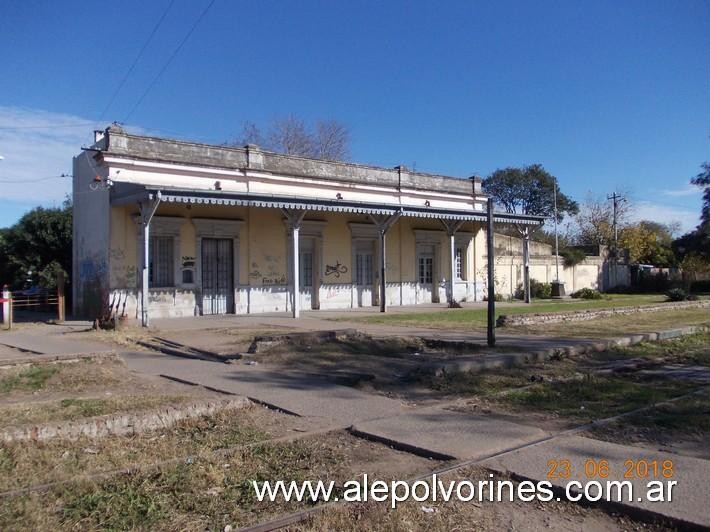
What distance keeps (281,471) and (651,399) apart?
4.90 m

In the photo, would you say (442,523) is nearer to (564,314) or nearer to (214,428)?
(214,428)

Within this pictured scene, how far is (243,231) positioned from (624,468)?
1781cm

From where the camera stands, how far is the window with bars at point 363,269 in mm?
24922

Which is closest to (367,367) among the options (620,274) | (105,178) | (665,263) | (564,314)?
(564,314)

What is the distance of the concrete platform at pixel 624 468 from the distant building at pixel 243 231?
1343 centimetres

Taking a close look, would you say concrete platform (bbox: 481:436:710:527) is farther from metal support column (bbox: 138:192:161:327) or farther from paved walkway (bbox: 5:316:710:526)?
metal support column (bbox: 138:192:161:327)

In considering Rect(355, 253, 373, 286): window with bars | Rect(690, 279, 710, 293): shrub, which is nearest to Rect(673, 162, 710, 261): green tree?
Rect(690, 279, 710, 293): shrub

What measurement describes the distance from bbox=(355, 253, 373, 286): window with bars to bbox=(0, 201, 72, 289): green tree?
453 inches

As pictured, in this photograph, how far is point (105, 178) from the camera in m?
18.8

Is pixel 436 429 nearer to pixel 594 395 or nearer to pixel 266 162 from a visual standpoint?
pixel 594 395

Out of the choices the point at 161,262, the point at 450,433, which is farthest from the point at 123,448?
the point at 161,262

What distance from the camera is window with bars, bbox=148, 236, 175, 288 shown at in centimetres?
1964

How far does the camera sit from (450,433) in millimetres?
5945

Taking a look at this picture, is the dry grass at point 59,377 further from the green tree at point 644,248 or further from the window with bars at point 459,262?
the green tree at point 644,248
